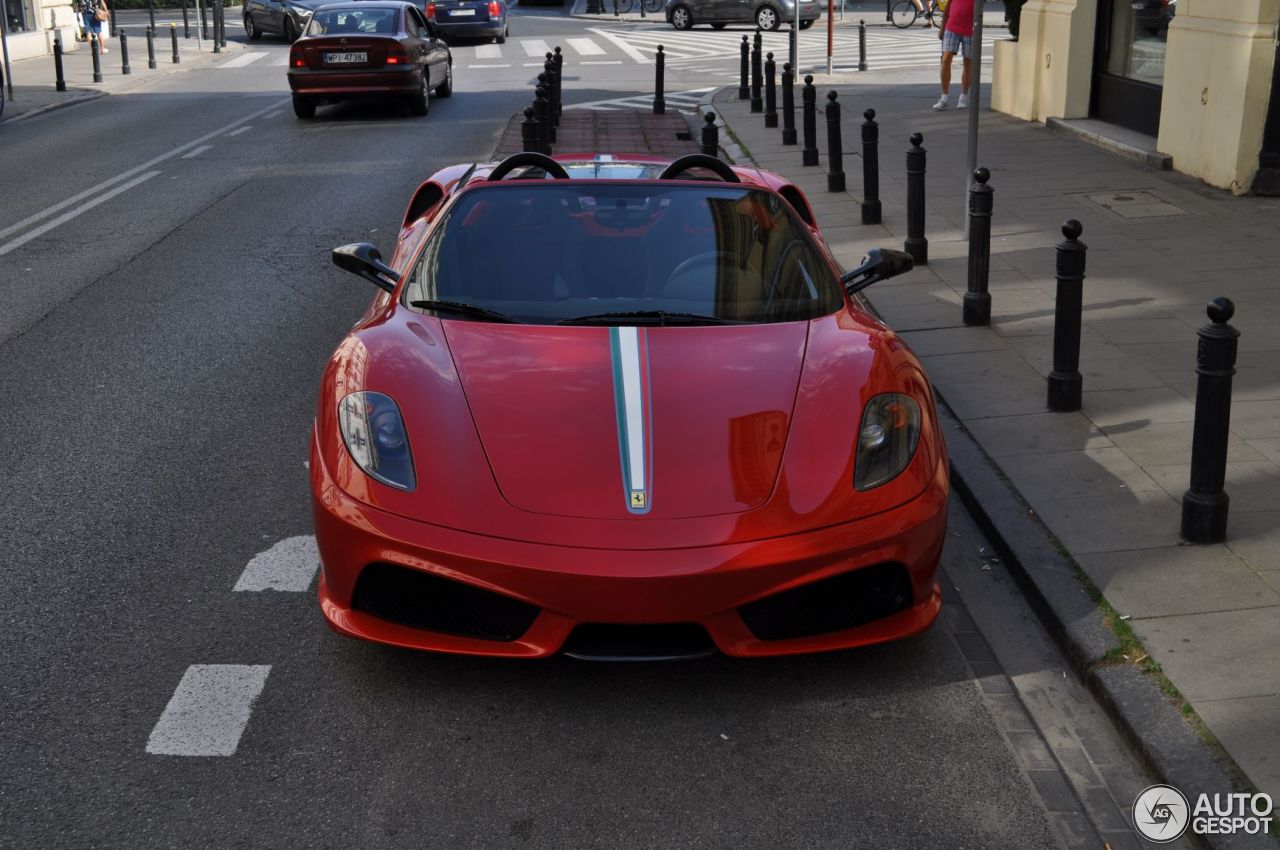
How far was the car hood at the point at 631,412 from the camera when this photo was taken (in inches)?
166

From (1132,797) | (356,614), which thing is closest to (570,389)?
(356,614)

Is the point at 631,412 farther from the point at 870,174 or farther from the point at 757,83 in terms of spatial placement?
the point at 757,83

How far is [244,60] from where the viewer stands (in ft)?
112

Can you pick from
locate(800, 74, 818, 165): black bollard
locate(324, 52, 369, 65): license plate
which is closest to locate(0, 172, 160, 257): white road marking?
locate(324, 52, 369, 65): license plate

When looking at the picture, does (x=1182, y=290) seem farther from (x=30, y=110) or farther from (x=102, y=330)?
(x=30, y=110)

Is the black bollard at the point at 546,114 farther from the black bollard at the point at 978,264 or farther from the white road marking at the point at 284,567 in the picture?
the white road marking at the point at 284,567

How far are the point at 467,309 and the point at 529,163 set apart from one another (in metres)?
1.30

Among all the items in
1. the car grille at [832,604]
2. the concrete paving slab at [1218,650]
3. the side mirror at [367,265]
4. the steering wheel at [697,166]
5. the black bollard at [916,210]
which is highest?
the steering wheel at [697,166]

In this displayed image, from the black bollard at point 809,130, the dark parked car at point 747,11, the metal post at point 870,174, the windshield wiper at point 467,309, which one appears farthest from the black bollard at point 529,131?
the dark parked car at point 747,11

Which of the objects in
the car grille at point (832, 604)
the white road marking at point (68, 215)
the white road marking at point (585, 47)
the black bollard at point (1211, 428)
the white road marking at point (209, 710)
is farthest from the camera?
the white road marking at point (585, 47)

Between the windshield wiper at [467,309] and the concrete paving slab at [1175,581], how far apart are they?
7.00 feet

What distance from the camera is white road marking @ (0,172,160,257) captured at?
38.7 ft

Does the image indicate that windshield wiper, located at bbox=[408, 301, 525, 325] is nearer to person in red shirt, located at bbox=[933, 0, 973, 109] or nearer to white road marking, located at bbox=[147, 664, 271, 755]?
white road marking, located at bbox=[147, 664, 271, 755]

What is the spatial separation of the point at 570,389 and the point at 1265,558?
2.43 meters
